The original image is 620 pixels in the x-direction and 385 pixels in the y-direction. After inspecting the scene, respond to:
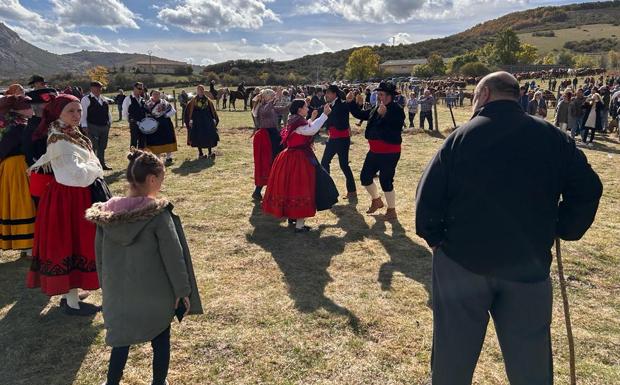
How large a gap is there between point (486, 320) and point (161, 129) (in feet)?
32.1

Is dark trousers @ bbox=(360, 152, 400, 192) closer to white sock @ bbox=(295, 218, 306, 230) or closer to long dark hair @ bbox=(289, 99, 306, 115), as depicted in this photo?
white sock @ bbox=(295, 218, 306, 230)

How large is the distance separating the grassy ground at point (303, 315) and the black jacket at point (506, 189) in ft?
5.24

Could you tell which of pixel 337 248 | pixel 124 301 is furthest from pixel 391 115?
pixel 124 301

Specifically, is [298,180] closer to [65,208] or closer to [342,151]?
[342,151]

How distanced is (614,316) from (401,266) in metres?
2.15

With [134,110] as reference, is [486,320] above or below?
below

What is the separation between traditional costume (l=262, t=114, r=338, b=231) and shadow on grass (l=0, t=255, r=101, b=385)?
292 cm

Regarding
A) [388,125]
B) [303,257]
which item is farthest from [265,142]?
[303,257]

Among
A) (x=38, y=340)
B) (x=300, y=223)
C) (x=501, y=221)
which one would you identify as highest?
(x=501, y=221)

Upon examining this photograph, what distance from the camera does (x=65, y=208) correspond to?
3994 mm

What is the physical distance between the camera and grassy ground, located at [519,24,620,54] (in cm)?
10575

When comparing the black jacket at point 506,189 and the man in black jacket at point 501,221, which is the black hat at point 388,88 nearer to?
the man in black jacket at point 501,221

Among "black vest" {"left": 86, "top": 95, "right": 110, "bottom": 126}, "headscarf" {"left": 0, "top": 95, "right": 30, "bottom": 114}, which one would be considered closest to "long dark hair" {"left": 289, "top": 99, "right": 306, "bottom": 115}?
"headscarf" {"left": 0, "top": 95, "right": 30, "bottom": 114}

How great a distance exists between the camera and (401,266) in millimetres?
5480
